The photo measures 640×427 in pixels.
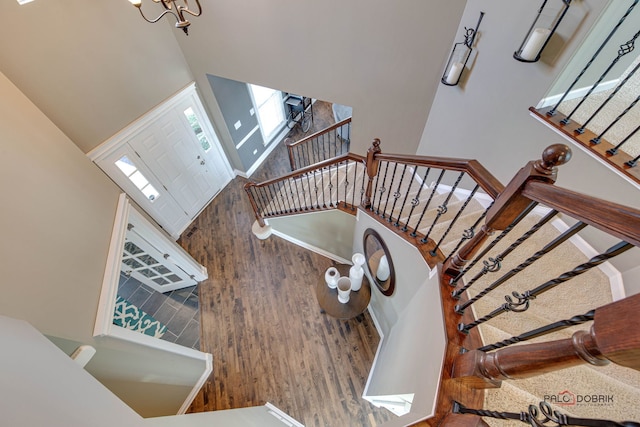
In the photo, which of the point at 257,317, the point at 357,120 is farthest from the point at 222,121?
the point at 257,317

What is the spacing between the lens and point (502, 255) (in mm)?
1021

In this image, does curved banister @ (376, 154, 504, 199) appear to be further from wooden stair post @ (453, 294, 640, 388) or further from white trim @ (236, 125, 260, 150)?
white trim @ (236, 125, 260, 150)

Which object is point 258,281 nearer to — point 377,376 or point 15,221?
point 377,376

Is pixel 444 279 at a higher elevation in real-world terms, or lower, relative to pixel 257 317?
higher

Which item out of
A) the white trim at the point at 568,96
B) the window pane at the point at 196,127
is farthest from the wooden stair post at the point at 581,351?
the window pane at the point at 196,127

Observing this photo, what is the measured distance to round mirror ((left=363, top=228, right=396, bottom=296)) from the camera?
2.49m

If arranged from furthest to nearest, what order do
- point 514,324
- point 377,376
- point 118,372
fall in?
point 377,376 < point 118,372 < point 514,324

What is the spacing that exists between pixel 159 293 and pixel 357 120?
12.9ft

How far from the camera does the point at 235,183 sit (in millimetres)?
5543

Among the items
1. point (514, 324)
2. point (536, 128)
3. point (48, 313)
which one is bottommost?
point (48, 313)

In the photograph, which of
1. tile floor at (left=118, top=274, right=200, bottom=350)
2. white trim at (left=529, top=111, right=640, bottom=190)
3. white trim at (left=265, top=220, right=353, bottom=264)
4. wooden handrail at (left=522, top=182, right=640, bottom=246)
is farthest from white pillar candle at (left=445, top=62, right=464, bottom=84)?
tile floor at (left=118, top=274, right=200, bottom=350)

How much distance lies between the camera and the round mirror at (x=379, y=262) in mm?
2486

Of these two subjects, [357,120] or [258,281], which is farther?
[258,281]

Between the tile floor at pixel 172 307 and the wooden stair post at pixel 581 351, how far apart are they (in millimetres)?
3576
